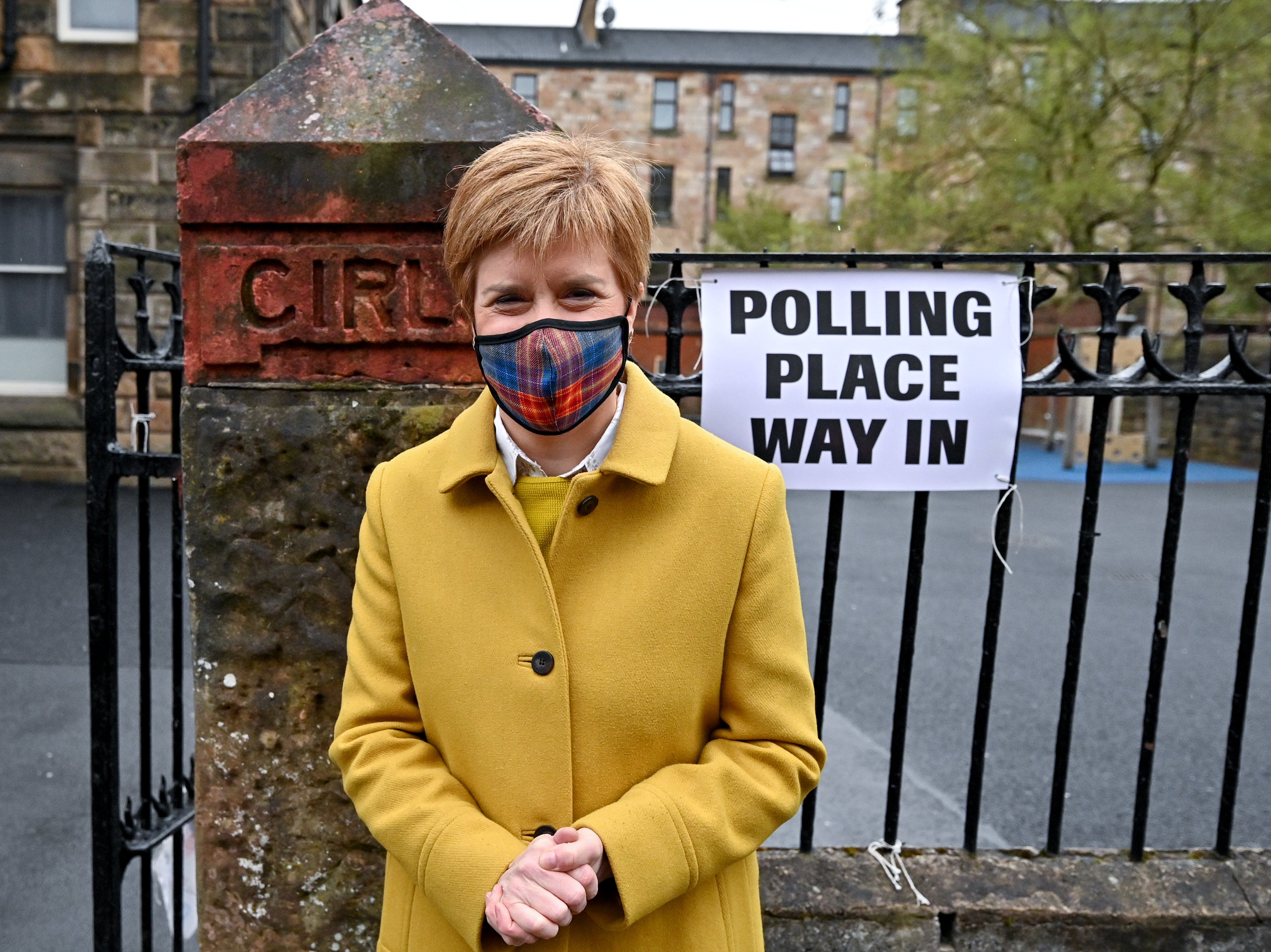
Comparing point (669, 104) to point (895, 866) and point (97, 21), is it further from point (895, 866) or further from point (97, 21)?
point (895, 866)

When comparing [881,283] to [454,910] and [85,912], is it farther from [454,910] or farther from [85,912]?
[85,912]

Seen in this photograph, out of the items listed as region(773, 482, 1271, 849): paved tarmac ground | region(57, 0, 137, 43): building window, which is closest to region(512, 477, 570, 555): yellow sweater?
region(773, 482, 1271, 849): paved tarmac ground

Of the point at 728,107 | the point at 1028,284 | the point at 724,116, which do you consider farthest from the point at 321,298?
the point at 728,107

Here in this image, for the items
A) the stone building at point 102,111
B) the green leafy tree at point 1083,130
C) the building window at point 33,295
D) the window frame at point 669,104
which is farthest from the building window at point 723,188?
the building window at point 33,295

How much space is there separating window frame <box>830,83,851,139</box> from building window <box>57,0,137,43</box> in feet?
110

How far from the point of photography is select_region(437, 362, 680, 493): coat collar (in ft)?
4.91

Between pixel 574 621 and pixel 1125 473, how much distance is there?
19479 millimetres

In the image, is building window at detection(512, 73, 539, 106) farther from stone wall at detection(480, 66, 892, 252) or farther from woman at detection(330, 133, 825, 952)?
woman at detection(330, 133, 825, 952)

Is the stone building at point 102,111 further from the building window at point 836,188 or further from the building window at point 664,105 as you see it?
the building window at point 836,188

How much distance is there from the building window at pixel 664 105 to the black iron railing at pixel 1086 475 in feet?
131

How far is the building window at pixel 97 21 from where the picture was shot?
10.2 metres

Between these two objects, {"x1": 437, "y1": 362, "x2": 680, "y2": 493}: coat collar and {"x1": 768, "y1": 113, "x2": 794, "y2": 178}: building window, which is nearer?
{"x1": 437, "y1": 362, "x2": 680, "y2": 493}: coat collar

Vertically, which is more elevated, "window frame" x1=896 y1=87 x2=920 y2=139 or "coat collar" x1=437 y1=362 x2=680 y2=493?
"window frame" x1=896 y1=87 x2=920 y2=139

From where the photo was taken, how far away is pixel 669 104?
40312 millimetres
